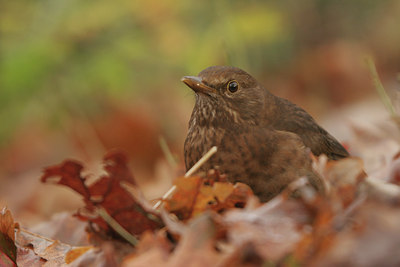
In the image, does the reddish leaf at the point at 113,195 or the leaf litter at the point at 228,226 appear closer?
the leaf litter at the point at 228,226

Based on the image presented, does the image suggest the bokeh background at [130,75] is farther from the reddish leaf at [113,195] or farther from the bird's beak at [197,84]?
the reddish leaf at [113,195]

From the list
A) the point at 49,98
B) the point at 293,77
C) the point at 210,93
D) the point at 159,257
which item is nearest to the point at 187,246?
the point at 159,257

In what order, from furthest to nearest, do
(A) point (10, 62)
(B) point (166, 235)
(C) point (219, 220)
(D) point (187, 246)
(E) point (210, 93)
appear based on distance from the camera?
(A) point (10, 62), (E) point (210, 93), (B) point (166, 235), (C) point (219, 220), (D) point (187, 246)

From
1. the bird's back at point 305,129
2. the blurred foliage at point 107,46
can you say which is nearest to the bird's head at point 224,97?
the bird's back at point 305,129

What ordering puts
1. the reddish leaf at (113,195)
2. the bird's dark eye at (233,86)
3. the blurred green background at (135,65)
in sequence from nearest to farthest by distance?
1. the reddish leaf at (113,195)
2. the bird's dark eye at (233,86)
3. the blurred green background at (135,65)

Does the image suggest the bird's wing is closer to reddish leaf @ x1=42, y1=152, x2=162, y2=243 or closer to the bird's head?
the bird's head

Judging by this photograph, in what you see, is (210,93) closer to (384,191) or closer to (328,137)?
(328,137)

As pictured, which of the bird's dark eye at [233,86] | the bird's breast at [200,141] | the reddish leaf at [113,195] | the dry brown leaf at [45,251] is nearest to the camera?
the reddish leaf at [113,195]
